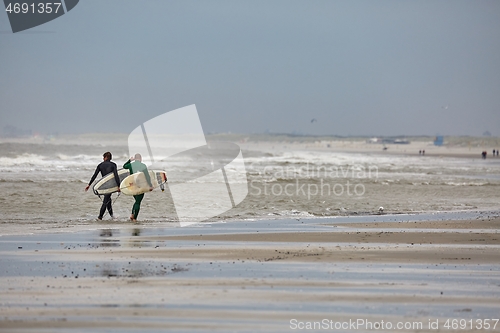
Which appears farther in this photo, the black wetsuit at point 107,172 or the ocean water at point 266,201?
the ocean water at point 266,201

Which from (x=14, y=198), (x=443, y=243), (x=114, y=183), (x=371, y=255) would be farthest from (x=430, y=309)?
(x=14, y=198)

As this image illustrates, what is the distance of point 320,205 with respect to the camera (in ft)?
71.3

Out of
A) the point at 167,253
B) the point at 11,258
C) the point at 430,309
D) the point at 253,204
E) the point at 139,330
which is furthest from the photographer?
the point at 253,204

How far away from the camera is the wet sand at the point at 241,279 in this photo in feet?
23.1

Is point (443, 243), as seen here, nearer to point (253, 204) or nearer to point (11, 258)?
point (11, 258)

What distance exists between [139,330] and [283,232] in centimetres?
830

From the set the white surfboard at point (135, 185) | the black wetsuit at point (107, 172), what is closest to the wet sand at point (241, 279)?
the black wetsuit at point (107, 172)

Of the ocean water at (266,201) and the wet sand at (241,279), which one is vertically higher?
the wet sand at (241,279)

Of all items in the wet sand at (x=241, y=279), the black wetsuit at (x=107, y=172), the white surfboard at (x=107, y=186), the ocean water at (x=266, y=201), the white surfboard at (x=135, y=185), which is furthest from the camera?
the white surfboard at (x=135, y=185)

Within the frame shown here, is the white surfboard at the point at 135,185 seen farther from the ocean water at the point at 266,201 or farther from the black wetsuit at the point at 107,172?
the black wetsuit at the point at 107,172

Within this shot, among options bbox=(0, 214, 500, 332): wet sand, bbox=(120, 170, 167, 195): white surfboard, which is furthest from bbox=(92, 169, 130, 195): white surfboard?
bbox=(0, 214, 500, 332): wet sand

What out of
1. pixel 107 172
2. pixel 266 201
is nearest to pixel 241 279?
pixel 107 172

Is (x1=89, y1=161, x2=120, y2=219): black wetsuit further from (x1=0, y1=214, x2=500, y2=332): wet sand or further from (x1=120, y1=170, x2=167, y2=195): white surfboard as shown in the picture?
(x1=0, y1=214, x2=500, y2=332): wet sand

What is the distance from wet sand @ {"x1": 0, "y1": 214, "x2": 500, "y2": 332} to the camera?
7.03 metres
